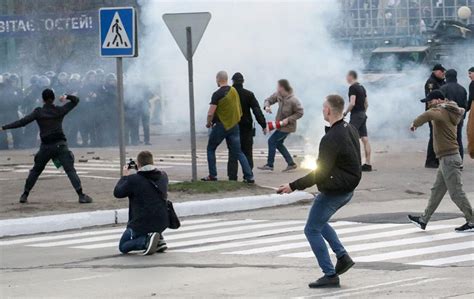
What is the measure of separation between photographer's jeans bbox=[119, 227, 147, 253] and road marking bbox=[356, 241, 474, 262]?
234cm

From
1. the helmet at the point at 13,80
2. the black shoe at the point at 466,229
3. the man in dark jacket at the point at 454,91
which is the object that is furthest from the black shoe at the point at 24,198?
the helmet at the point at 13,80

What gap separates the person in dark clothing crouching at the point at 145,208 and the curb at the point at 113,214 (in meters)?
3.03

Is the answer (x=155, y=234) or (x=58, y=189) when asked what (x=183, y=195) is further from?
(x=155, y=234)

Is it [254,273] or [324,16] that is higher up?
[324,16]

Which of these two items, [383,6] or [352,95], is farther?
[383,6]

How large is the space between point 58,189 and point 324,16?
620 inches

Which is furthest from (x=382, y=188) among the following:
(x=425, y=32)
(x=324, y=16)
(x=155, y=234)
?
(x=425, y=32)

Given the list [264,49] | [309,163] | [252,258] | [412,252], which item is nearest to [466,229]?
[412,252]

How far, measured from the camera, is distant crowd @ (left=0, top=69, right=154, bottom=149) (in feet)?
117

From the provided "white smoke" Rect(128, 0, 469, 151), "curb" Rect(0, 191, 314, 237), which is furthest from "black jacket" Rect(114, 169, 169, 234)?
"white smoke" Rect(128, 0, 469, 151)

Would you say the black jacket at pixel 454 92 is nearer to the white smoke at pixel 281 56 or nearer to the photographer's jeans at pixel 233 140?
the photographer's jeans at pixel 233 140

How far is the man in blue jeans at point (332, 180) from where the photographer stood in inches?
478

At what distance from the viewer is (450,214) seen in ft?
59.6

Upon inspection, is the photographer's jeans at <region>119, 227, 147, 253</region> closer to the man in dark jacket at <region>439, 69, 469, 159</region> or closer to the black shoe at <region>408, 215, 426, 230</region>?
the black shoe at <region>408, 215, 426, 230</region>
